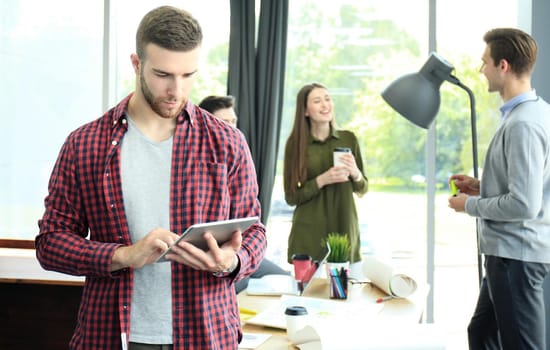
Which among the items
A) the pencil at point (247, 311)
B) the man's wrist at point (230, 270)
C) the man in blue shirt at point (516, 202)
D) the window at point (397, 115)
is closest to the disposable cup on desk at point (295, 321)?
the pencil at point (247, 311)

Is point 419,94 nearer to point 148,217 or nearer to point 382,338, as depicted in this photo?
point 382,338

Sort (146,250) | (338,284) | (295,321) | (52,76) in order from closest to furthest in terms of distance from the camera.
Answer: (146,250) < (295,321) < (338,284) < (52,76)

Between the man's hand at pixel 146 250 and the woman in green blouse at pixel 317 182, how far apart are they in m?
2.32

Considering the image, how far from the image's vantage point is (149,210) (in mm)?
1571

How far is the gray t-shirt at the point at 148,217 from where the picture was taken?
5.05 feet

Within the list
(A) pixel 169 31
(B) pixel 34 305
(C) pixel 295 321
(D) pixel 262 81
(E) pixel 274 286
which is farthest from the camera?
(D) pixel 262 81

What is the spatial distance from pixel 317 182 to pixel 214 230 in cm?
232

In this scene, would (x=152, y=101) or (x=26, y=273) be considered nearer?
(x=152, y=101)

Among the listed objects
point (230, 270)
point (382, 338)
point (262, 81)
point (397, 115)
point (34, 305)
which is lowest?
point (34, 305)

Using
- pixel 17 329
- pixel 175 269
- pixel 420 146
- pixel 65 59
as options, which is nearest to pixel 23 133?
pixel 65 59

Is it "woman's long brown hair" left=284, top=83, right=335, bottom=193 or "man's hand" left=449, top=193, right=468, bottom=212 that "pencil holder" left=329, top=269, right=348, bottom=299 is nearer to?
"man's hand" left=449, top=193, right=468, bottom=212

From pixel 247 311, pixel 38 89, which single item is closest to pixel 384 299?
pixel 247 311

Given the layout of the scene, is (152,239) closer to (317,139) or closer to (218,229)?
(218,229)

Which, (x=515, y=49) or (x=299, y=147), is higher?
(x=515, y=49)
